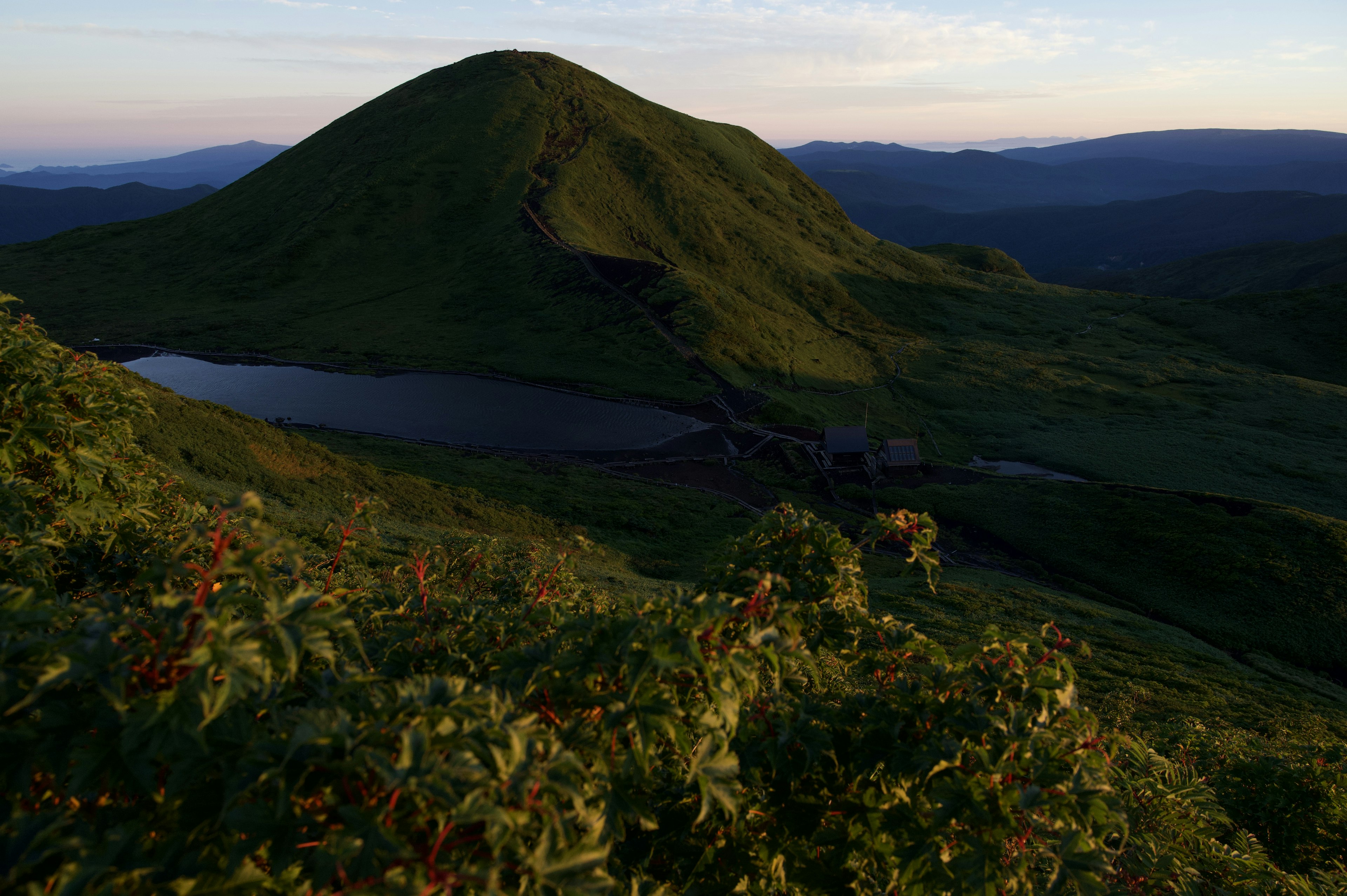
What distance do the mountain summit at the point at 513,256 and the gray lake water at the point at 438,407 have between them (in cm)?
505

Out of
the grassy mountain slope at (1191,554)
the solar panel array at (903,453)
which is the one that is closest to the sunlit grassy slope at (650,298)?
the solar panel array at (903,453)

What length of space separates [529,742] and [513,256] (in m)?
107

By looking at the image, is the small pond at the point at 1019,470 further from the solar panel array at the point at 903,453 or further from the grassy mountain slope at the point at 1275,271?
the grassy mountain slope at the point at 1275,271

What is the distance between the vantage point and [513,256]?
4035 inches

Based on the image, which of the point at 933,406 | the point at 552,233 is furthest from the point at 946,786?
the point at 552,233

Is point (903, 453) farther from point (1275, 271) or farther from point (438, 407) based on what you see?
point (1275, 271)

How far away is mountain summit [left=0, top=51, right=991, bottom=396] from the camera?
8425cm

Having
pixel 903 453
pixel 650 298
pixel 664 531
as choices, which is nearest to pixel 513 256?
pixel 650 298

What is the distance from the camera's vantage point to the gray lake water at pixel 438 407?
60.6 meters

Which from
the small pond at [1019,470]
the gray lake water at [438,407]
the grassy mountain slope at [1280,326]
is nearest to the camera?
the small pond at [1019,470]

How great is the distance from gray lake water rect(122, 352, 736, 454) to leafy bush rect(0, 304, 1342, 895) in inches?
2102

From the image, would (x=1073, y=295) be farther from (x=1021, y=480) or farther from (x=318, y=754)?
(x=318, y=754)

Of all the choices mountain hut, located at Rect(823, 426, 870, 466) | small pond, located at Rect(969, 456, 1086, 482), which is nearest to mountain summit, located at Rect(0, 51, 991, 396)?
mountain hut, located at Rect(823, 426, 870, 466)

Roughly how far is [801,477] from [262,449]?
38832mm
